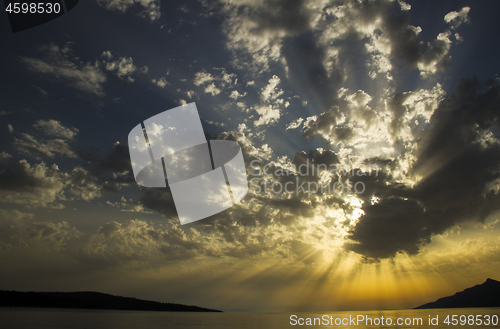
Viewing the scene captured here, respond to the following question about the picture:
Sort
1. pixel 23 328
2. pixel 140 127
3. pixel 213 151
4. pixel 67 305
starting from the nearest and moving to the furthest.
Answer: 1. pixel 140 127
2. pixel 213 151
3. pixel 23 328
4. pixel 67 305

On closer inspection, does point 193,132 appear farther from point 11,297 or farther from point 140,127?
point 11,297

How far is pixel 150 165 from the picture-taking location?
25188 mm

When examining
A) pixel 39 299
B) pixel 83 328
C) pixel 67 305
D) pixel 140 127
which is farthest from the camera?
pixel 67 305

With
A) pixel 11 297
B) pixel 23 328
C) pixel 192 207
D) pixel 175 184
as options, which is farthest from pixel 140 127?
pixel 11 297

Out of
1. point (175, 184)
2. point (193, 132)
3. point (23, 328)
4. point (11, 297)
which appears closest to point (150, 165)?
point (175, 184)

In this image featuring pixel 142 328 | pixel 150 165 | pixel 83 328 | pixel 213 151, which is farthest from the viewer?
pixel 142 328

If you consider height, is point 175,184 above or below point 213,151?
below

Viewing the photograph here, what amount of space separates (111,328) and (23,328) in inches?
607

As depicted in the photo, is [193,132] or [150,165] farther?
[150,165]

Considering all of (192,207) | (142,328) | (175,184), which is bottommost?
(142,328)

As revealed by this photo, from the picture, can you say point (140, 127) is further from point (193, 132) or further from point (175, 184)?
point (175, 184)

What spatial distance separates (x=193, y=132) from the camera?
A: 2347 cm

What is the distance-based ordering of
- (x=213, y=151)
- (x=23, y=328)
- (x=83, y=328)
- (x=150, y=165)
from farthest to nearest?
(x=83, y=328) < (x=23, y=328) < (x=213, y=151) < (x=150, y=165)

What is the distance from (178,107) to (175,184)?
8258 millimetres
